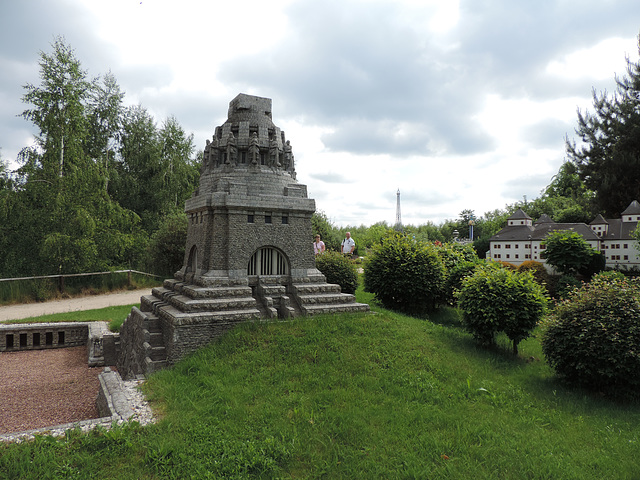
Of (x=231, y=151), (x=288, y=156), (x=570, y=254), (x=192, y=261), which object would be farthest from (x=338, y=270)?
(x=570, y=254)

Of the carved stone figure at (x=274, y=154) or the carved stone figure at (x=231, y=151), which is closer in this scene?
the carved stone figure at (x=231, y=151)

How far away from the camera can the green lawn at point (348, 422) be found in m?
5.05

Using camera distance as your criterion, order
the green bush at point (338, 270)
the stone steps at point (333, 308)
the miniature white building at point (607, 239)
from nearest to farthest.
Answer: the stone steps at point (333, 308) → the green bush at point (338, 270) → the miniature white building at point (607, 239)

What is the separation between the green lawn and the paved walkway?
10777mm

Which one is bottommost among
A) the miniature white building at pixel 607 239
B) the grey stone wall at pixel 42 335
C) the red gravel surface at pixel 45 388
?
the red gravel surface at pixel 45 388

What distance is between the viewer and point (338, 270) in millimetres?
14164

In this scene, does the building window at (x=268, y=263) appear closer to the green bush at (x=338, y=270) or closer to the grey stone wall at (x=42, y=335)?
the green bush at (x=338, y=270)

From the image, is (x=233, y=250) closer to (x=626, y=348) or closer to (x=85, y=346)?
(x=85, y=346)

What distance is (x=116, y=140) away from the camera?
1144 inches

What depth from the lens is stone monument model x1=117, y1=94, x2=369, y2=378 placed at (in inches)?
376

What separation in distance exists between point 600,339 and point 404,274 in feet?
22.1

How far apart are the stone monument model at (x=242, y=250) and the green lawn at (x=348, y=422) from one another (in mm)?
1116

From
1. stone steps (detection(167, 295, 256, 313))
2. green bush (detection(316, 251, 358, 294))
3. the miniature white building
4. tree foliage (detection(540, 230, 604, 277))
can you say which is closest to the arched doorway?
stone steps (detection(167, 295, 256, 313))

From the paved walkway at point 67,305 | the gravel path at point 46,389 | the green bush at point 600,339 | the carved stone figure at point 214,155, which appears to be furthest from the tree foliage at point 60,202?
the green bush at point 600,339
